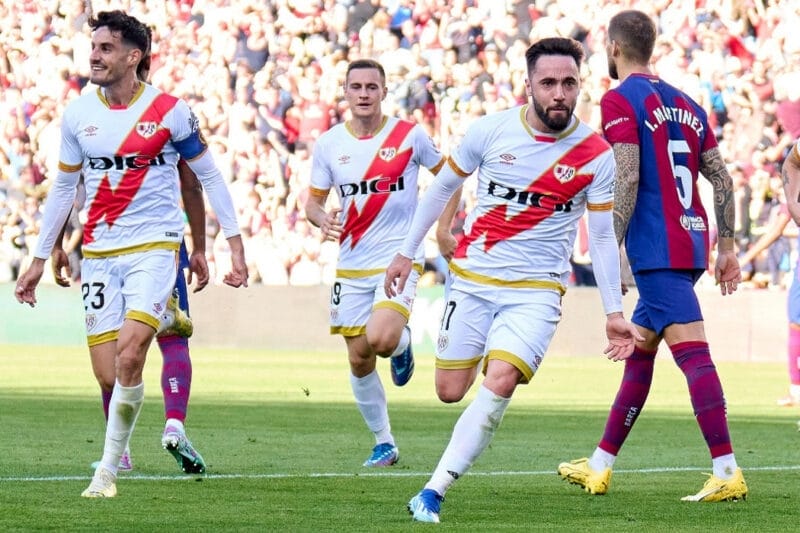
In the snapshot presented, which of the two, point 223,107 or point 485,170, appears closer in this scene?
point 485,170

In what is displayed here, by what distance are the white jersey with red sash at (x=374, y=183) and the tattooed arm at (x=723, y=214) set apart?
2548 millimetres

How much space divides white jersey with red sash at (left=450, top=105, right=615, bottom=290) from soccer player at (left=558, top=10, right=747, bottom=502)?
0.53 meters

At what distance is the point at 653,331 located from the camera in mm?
8422

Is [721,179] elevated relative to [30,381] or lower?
elevated

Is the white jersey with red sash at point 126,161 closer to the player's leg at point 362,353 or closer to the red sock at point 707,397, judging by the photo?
the player's leg at point 362,353

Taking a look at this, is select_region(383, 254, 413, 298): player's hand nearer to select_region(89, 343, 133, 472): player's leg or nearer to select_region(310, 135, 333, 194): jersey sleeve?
select_region(89, 343, 133, 472): player's leg

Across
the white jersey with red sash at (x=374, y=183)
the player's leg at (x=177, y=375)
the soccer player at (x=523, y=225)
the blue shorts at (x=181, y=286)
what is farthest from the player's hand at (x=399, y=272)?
the white jersey with red sash at (x=374, y=183)

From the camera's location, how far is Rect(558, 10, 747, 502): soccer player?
8.22 metres

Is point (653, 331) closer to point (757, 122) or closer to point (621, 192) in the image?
point (621, 192)

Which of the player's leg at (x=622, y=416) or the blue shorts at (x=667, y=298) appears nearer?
the blue shorts at (x=667, y=298)

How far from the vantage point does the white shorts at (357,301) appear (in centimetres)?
1055

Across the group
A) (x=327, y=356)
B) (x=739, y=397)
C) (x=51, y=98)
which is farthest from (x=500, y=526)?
(x=51, y=98)

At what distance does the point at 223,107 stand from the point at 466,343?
19191 mm

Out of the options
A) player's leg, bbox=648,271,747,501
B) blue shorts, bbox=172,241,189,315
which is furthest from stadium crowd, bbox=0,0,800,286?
player's leg, bbox=648,271,747,501
